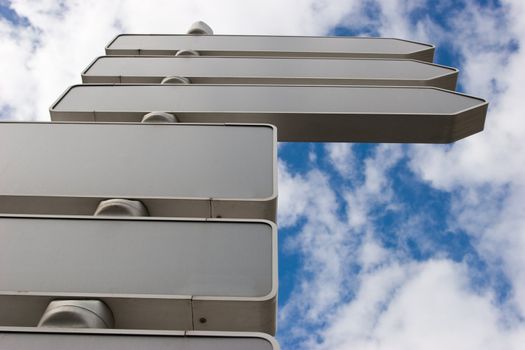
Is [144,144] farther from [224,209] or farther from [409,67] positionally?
[409,67]

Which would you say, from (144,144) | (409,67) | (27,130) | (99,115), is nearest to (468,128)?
(409,67)

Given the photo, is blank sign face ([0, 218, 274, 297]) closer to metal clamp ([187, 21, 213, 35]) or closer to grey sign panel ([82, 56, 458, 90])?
grey sign panel ([82, 56, 458, 90])

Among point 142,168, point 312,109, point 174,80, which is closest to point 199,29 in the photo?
point 174,80

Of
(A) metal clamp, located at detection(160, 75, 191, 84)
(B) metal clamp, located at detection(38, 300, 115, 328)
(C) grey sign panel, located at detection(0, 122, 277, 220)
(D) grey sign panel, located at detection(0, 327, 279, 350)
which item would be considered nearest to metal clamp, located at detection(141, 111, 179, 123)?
(C) grey sign panel, located at detection(0, 122, 277, 220)

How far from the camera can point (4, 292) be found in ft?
3.25

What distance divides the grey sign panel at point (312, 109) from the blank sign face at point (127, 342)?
3.72ft

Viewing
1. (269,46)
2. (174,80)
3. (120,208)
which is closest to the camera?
(120,208)

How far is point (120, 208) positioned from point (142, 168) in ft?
0.72

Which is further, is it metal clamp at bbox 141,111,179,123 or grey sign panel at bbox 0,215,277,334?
metal clamp at bbox 141,111,179,123

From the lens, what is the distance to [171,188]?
1349 millimetres

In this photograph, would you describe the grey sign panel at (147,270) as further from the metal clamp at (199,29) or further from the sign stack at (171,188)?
the metal clamp at (199,29)

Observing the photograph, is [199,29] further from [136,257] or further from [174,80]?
[136,257]

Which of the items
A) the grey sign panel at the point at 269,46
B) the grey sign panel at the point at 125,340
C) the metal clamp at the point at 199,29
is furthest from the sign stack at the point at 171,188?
the metal clamp at the point at 199,29

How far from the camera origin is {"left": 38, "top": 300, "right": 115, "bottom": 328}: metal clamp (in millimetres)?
918
